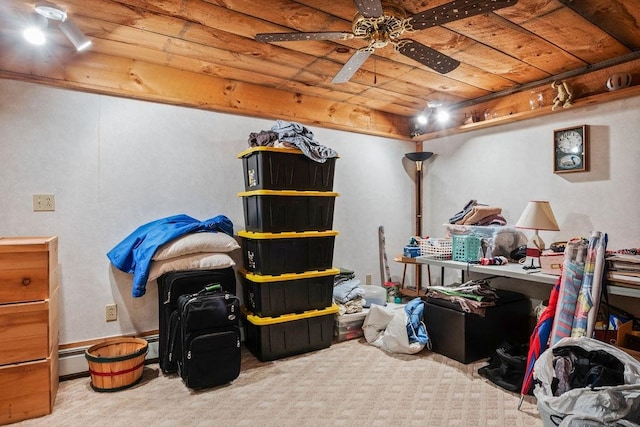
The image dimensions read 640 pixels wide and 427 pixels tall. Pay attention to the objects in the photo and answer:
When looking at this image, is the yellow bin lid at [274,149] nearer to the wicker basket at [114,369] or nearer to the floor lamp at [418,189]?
the wicker basket at [114,369]

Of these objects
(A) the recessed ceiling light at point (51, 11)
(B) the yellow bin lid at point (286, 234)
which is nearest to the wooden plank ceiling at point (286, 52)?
(A) the recessed ceiling light at point (51, 11)

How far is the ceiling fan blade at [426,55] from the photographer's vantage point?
209 cm

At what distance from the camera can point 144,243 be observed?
2.64 meters

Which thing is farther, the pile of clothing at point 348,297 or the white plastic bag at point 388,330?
the pile of clothing at point 348,297

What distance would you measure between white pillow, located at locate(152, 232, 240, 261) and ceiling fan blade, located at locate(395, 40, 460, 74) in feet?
5.80

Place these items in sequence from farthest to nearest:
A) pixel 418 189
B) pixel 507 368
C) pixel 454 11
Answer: pixel 418 189, pixel 507 368, pixel 454 11

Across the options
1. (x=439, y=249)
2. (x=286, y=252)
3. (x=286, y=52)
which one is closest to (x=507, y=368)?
(x=439, y=249)

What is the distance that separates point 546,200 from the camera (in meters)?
3.21

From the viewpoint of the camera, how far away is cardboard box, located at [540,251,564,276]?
2.35 metres

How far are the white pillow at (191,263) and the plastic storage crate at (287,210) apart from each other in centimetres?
36

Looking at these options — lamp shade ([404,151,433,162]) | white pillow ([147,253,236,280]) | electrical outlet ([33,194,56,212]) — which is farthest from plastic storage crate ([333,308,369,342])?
electrical outlet ([33,194,56,212])

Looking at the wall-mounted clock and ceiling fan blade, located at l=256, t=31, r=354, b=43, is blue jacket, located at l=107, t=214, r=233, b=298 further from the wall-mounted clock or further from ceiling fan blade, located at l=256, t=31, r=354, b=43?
the wall-mounted clock

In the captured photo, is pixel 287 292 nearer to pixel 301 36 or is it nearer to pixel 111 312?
pixel 111 312

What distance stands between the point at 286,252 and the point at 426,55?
5.48 feet
